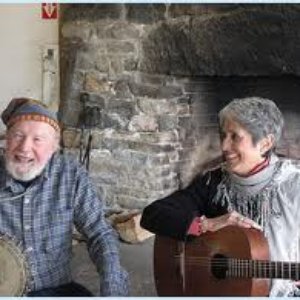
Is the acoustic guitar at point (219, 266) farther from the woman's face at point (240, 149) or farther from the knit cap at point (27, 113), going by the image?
the knit cap at point (27, 113)

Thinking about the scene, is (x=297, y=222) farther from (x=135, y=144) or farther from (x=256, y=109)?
(x=135, y=144)

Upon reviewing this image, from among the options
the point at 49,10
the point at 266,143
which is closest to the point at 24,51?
the point at 49,10

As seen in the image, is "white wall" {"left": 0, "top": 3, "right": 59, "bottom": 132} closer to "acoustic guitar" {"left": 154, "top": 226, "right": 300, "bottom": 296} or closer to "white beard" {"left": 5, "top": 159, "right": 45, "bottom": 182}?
"white beard" {"left": 5, "top": 159, "right": 45, "bottom": 182}

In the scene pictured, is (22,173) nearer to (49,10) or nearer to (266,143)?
(49,10)

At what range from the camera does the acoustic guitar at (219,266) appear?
114 centimetres

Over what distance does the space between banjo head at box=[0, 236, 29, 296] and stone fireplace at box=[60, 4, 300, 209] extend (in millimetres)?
265

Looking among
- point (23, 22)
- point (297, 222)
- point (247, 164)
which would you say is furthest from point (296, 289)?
point (23, 22)

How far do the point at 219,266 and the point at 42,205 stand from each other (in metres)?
0.40

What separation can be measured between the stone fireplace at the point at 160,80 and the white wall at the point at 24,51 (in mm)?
62

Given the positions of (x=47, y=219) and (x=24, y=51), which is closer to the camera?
(x=47, y=219)

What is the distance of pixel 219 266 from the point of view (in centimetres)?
118

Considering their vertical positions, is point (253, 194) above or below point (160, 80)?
below

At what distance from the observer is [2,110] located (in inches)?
50.2

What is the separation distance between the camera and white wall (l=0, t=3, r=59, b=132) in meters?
1.30
